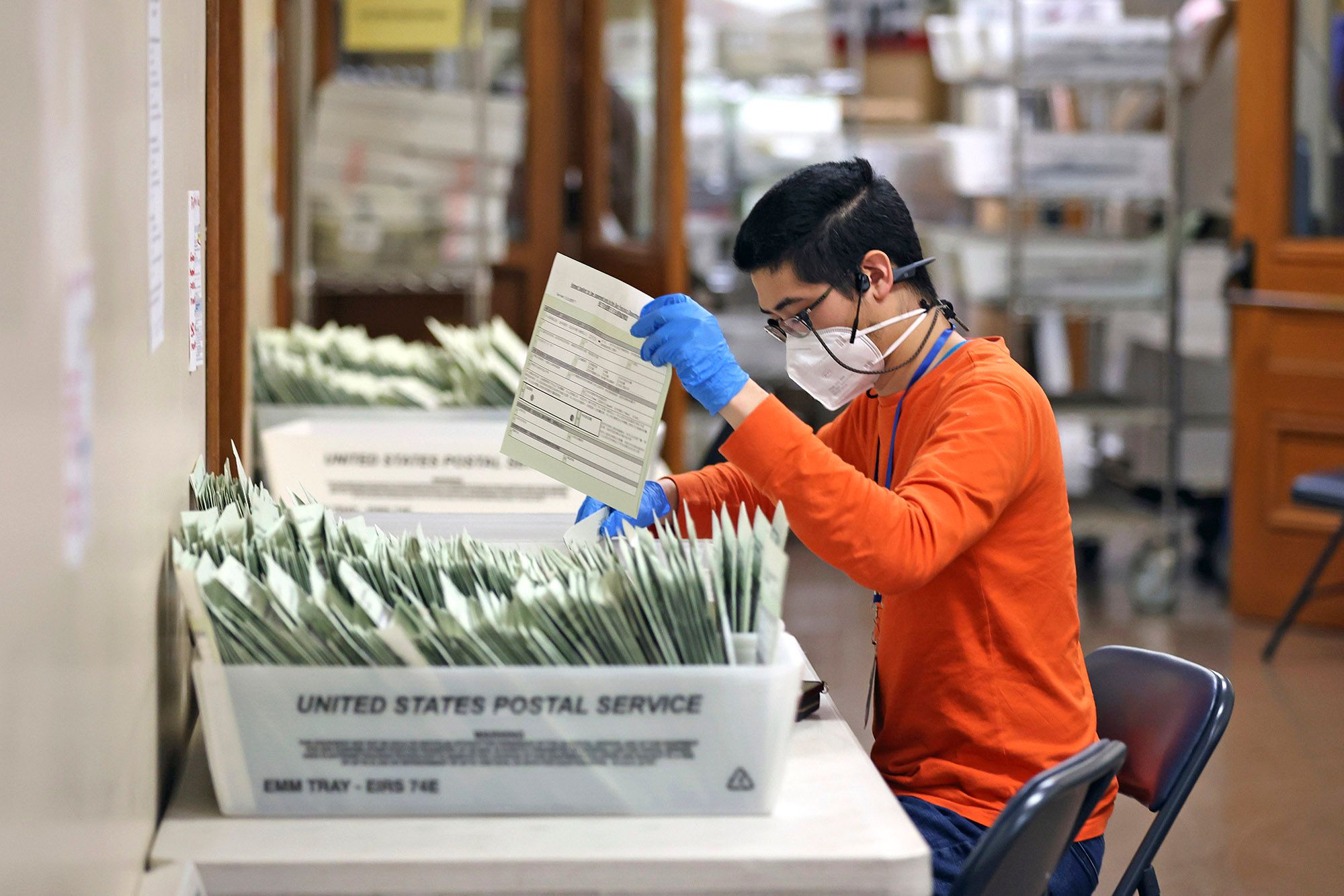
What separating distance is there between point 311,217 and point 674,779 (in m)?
3.01

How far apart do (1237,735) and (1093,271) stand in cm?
179

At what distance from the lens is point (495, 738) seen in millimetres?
989

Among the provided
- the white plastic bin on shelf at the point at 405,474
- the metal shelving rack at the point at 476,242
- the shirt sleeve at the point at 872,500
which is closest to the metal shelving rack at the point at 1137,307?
the metal shelving rack at the point at 476,242

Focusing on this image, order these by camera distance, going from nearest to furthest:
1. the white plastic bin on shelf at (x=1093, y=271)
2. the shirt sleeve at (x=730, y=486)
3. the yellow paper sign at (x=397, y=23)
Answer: the shirt sleeve at (x=730, y=486), the yellow paper sign at (x=397, y=23), the white plastic bin on shelf at (x=1093, y=271)

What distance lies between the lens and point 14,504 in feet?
2.06

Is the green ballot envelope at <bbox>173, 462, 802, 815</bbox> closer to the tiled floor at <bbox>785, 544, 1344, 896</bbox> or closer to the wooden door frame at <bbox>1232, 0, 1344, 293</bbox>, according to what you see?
the tiled floor at <bbox>785, 544, 1344, 896</bbox>

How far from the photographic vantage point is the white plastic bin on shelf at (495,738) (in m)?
0.98

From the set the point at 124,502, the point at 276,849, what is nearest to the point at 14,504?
the point at 124,502

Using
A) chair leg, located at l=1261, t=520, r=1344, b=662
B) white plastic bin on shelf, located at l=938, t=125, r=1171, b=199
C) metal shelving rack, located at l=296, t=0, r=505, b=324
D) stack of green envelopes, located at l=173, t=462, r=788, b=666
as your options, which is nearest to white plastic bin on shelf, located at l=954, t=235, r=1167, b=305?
white plastic bin on shelf, located at l=938, t=125, r=1171, b=199

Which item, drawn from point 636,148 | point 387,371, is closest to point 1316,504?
point 636,148

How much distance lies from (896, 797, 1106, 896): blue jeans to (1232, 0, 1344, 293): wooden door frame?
10.3ft

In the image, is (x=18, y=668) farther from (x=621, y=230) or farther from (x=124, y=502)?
(x=621, y=230)

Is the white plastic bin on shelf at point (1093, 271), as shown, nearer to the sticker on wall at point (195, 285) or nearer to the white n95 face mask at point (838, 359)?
the white n95 face mask at point (838, 359)

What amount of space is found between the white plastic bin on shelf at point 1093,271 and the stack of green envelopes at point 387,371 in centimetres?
244
